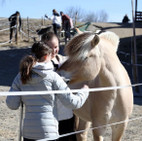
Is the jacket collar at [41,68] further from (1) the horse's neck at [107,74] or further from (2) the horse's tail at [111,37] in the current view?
(2) the horse's tail at [111,37]

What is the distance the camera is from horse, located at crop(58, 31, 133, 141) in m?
3.49

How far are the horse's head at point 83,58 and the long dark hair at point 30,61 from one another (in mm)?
484

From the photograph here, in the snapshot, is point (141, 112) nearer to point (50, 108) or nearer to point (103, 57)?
point (103, 57)

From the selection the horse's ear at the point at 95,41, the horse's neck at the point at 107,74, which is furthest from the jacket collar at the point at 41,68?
the horse's neck at the point at 107,74

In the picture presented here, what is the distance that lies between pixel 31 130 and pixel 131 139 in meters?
3.15

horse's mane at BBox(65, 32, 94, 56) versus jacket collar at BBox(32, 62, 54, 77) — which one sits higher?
horse's mane at BBox(65, 32, 94, 56)

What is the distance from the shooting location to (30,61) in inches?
111

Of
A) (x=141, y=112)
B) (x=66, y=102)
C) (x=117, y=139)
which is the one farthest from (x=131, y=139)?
(x=66, y=102)

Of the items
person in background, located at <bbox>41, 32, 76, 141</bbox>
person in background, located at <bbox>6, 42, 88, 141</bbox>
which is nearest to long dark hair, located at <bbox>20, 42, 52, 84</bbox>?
person in background, located at <bbox>6, 42, 88, 141</bbox>

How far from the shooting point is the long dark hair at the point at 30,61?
9.12ft

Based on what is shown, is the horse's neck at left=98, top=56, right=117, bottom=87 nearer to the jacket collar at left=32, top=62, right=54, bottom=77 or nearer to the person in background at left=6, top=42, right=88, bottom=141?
the person in background at left=6, top=42, right=88, bottom=141

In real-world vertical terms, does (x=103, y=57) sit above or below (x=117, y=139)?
above

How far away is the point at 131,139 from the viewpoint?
221 inches

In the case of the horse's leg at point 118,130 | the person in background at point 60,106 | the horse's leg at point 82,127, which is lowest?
the horse's leg at point 82,127
